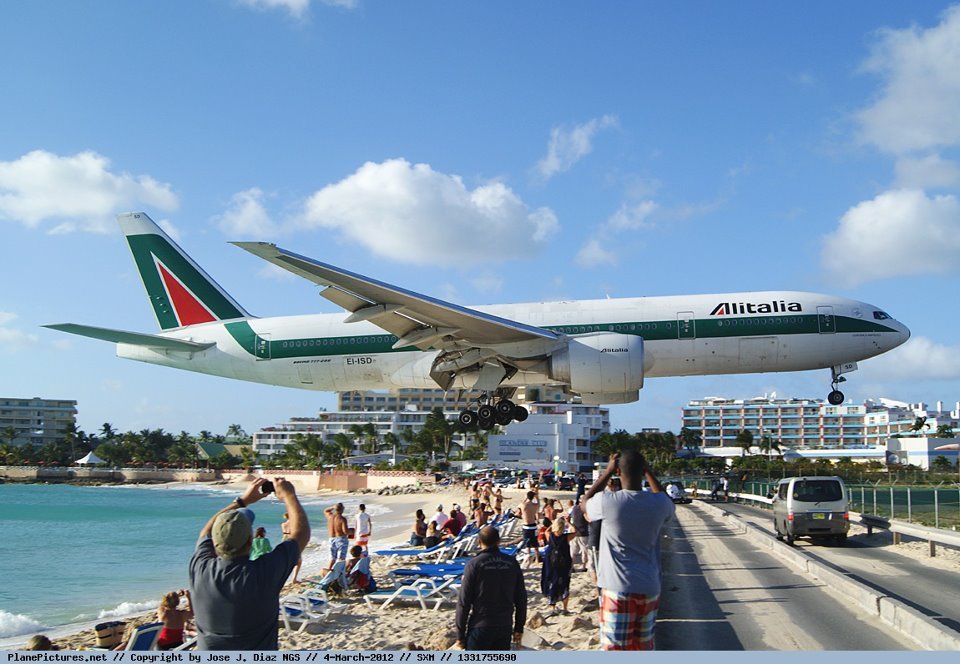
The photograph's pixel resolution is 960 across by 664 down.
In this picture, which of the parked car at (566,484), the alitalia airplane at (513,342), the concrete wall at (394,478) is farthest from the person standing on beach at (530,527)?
the concrete wall at (394,478)

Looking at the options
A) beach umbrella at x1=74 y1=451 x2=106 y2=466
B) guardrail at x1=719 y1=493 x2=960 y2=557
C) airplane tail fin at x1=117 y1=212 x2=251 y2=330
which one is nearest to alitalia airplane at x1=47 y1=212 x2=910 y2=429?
airplane tail fin at x1=117 y1=212 x2=251 y2=330

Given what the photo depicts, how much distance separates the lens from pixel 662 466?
9100 cm

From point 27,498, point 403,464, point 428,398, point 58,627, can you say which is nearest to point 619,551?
point 58,627

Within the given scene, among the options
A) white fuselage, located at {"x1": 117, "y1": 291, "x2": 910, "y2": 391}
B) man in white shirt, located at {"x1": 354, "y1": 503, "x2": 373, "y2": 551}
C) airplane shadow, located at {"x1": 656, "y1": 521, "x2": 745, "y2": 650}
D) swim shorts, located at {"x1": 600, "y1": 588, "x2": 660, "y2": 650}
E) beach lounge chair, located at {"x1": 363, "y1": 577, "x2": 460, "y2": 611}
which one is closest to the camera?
swim shorts, located at {"x1": 600, "y1": 588, "x2": 660, "y2": 650}

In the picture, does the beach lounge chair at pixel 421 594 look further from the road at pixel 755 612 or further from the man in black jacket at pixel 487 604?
the man in black jacket at pixel 487 604

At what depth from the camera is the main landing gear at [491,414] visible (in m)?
26.3

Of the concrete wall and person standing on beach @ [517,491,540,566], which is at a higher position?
person standing on beach @ [517,491,540,566]

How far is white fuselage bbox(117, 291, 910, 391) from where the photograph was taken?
24734mm

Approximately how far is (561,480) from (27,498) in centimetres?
8983

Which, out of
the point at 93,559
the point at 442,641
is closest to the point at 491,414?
the point at 442,641

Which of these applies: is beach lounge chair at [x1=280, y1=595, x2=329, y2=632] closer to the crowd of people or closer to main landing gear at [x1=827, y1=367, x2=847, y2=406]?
the crowd of people

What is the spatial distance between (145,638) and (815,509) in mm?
16714

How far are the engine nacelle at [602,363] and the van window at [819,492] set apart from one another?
17.3 ft

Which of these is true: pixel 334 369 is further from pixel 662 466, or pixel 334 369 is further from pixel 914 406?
pixel 914 406
